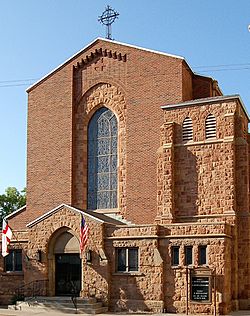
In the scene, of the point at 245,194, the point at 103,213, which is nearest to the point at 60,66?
the point at 103,213

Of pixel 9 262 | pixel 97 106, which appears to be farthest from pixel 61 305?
pixel 97 106

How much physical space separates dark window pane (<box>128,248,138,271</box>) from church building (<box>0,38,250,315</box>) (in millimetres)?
53

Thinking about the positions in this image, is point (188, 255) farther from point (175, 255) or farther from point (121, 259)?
point (121, 259)

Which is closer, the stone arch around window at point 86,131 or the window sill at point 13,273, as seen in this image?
the window sill at point 13,273

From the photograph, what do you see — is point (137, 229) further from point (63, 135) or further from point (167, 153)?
point (63, 135)

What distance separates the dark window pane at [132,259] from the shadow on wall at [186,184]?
136 inches

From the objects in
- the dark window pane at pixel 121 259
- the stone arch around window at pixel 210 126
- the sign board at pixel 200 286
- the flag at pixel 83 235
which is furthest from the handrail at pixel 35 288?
the stone arch around window at pixel 210 126

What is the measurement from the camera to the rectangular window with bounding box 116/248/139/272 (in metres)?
32.1

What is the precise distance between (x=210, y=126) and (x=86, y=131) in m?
9.02

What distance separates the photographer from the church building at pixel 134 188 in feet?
102

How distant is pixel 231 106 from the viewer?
3344 cm

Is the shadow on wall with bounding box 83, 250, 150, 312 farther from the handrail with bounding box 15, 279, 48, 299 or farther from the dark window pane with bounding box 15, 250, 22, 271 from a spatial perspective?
the dark window pane with bounding box 15, 250, 22, 271

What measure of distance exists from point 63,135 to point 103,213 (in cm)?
595

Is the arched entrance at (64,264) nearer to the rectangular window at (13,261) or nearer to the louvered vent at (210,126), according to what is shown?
the rectangular window at (13,261)
